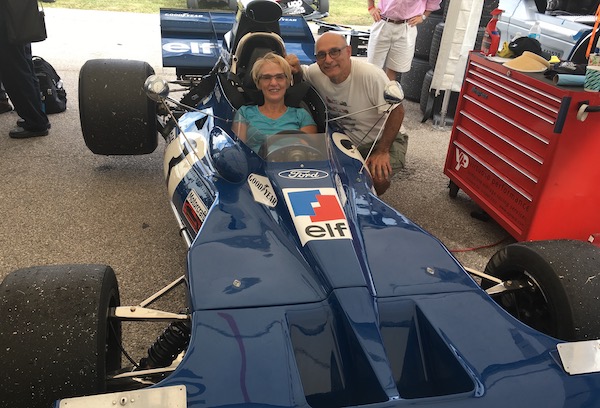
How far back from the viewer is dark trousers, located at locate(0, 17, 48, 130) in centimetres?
456

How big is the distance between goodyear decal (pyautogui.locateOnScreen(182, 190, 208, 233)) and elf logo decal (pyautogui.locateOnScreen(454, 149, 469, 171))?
89.7 inches

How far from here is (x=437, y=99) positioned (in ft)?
19.6

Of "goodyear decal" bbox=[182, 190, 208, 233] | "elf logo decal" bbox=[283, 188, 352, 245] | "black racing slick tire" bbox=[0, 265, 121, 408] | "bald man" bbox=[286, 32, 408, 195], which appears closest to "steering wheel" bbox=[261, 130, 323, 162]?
"elf logo decal" bbox=[283, 188, 352, 245]

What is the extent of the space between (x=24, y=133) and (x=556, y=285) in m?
4.61

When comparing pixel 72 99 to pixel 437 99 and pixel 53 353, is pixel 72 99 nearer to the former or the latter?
pixel 437 99

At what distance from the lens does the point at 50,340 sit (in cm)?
172

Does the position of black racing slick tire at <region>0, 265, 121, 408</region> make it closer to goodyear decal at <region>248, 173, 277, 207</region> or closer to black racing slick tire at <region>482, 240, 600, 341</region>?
goodyear decal at <region>248, 173, 277, 207</region>

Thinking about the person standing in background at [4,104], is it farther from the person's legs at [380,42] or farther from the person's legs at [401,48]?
the person's legs at [401,48]

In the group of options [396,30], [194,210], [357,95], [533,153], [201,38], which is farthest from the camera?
[396,30]

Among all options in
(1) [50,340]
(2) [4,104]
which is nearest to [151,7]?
(2) [4,104]

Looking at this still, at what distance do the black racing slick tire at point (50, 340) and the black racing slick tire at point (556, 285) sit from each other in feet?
5.36

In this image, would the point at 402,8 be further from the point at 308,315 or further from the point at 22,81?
the point at 308,315

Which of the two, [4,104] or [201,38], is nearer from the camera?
[201,38]

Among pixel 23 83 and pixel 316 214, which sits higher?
pixel 316 214
